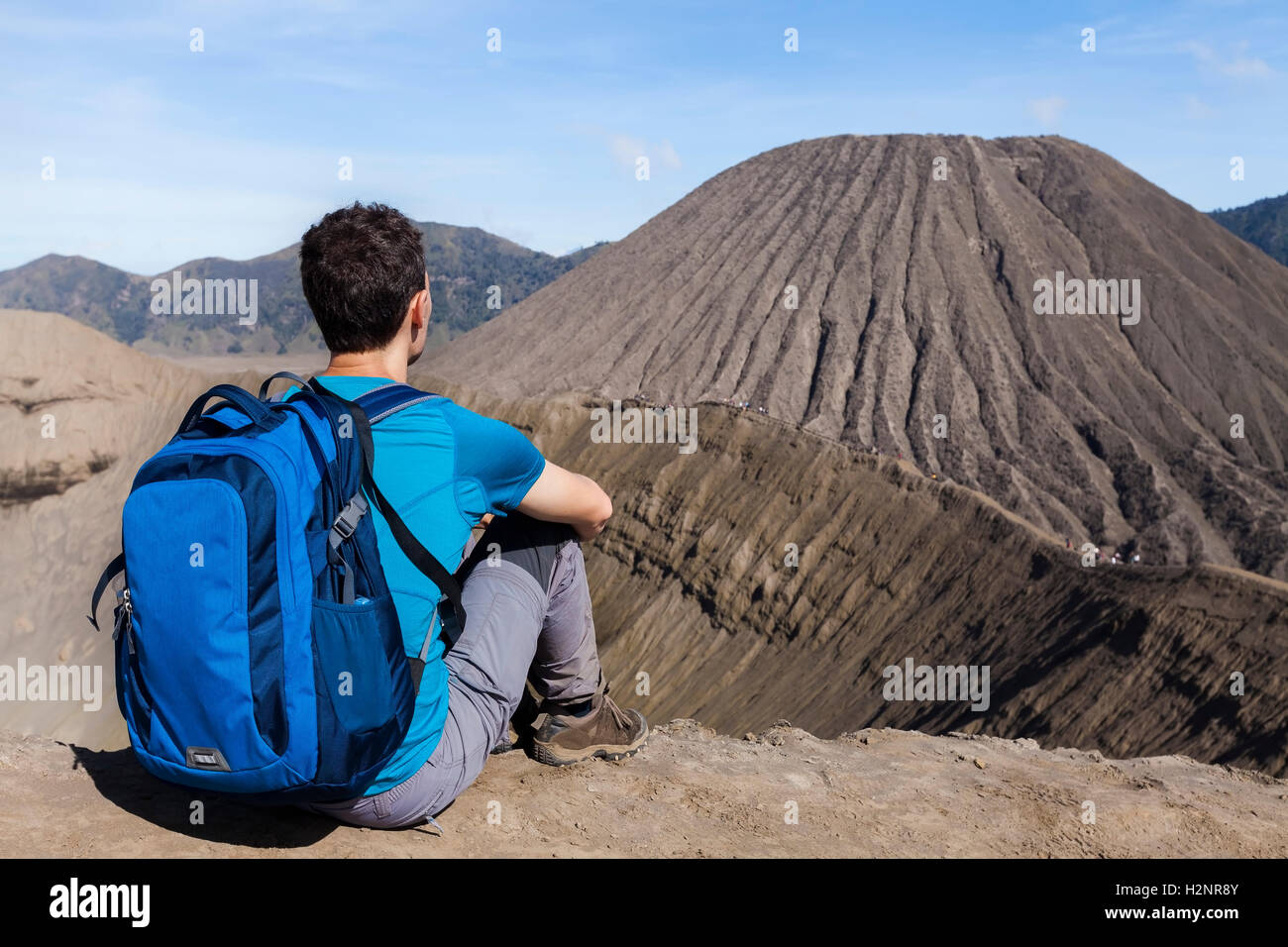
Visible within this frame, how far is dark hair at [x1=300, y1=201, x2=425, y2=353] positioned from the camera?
3611mm

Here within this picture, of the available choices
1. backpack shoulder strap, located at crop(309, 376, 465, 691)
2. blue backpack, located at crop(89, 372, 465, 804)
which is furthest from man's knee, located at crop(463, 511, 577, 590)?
blue backpack, located at crop(89, 372, 465, 804)

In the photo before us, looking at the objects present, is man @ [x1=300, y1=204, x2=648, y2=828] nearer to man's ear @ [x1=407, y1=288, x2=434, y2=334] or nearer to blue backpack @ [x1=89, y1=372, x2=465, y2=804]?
man's ear @ [x1=407, y1=288, x2=434, y2=334]

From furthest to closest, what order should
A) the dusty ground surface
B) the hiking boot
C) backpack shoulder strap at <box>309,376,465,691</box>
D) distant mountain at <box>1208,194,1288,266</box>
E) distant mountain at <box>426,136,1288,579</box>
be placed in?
distant mountain at <box>1208,194,1288,266</box> < distant mountain at <box>426,136,1288,579</box> < the hiking boot < the dusty ground surface < backpack shoulder strap at <box>309,376,465,691</box>

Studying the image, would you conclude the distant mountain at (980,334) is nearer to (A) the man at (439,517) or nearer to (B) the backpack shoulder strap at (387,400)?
(A) the man at (439,517)

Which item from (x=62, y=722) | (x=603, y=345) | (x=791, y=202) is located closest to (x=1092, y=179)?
(x=791, y=202)

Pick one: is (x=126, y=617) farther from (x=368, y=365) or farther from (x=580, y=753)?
(x=580, y=753)

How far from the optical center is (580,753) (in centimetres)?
545

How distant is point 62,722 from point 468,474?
976 inches

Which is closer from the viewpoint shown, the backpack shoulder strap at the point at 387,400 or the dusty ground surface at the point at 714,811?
the backpack shoulder strap at the point at 387,400

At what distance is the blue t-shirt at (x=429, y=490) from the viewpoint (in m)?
3.59

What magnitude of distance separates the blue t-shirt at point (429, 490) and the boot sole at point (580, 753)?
4.84ft

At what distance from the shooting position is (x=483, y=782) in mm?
5078

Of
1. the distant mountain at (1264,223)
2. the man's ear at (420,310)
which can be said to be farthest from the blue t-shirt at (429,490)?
the distant mountain at (1264,223)

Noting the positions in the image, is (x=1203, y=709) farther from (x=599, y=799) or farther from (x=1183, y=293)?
(x=1183, y=293)
